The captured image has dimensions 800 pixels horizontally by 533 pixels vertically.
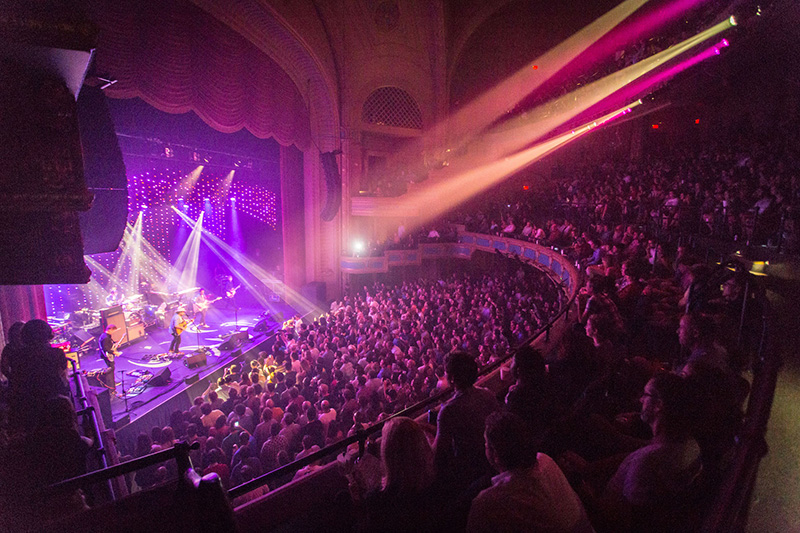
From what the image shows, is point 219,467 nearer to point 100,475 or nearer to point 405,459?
point 100,475

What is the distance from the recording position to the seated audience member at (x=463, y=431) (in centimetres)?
240

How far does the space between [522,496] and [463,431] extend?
0.78 meters

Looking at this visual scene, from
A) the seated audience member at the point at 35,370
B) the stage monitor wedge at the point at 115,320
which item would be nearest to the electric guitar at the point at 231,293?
the stage monitor wedge at the point at 115,320

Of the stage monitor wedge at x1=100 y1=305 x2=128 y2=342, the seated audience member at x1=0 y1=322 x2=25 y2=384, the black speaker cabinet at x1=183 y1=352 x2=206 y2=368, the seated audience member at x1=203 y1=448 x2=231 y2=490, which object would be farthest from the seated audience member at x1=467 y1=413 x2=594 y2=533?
the stage monitor wedge at x1=100 y1=305 x2=128 y2=342

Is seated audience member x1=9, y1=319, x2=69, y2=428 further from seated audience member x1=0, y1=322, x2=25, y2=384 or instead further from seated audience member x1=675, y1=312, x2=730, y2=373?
seated audience member x1=675, y1=312, x2=730, y2=373

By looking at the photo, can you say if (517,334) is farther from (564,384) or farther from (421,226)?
(421,226)

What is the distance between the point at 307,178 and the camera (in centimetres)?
1652

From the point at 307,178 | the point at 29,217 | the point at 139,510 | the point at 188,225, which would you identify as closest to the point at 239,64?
the point at 307,178

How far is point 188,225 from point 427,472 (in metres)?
17.2

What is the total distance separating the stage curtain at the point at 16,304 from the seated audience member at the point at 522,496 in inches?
290

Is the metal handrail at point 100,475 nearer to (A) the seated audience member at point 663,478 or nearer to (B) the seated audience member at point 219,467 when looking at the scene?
(A) the seated audience member at point 663,478

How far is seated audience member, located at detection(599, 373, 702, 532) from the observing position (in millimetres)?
1965

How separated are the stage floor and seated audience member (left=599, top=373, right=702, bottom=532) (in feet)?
27.5

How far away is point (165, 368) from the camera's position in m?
9.63
